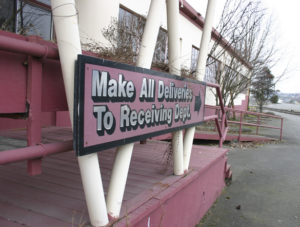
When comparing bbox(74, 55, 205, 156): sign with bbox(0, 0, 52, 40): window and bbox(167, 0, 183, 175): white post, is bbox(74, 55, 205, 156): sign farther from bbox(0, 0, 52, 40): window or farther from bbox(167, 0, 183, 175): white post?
bbox(0, 0, 52, 40): window

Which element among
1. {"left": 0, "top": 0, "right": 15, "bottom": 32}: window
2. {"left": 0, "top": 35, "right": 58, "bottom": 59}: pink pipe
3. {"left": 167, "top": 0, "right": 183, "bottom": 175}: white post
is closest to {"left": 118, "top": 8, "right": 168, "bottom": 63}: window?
{"left": 167, "top": 0, "right": 183, "bottom": 175}: white post

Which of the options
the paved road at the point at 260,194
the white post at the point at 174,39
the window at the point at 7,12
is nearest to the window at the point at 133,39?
the white post at the point at 174,39

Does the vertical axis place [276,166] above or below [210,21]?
below

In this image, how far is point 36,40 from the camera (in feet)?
5.18

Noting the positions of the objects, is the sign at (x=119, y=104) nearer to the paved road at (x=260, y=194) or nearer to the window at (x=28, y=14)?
the paved road at (x=260, y=194)

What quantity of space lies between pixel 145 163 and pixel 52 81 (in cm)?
225

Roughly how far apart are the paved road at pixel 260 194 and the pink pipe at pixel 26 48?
3177 mm

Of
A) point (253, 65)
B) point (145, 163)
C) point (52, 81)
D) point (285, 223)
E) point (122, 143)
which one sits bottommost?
point (285, 223)

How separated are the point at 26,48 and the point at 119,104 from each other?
26.8 inches

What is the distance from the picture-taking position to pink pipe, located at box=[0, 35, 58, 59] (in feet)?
4.20

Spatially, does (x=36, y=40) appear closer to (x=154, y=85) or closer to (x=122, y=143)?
(x=122, y=143)

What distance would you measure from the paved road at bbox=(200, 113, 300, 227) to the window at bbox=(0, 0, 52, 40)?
3.99 metres

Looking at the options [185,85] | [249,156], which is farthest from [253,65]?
[185,85]

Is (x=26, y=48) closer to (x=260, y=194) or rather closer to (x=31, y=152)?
(x=31, y=152)
